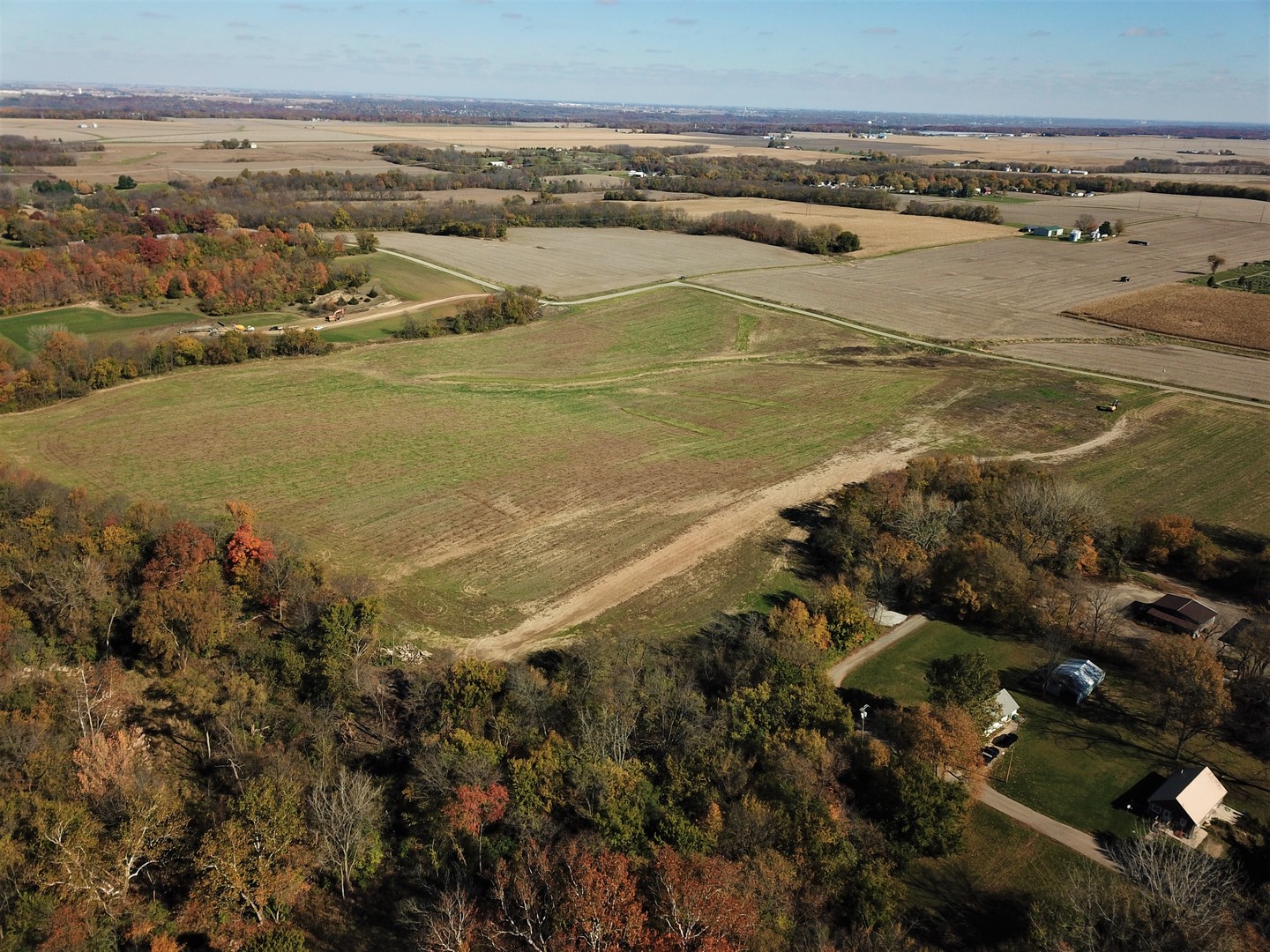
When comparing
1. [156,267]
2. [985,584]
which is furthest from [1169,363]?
[156,267]

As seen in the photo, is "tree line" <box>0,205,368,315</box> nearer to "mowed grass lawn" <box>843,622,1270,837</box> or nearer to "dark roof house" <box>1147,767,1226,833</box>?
"mowed grass lawn" <box>843,622,1270,837</box>

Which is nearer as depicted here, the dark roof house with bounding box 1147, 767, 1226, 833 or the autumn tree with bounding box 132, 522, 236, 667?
the dark roof house with bounding box 1147, 767, 1226, 833

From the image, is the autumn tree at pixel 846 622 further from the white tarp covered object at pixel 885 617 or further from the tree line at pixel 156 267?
the tree line at pixel 156 267

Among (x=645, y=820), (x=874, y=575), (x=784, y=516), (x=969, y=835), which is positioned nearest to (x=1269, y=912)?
(x=969, y=835)

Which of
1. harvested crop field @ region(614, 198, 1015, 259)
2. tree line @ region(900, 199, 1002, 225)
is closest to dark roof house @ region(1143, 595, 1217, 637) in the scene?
harvested crop field @ region(614, 198, 1015, 259)

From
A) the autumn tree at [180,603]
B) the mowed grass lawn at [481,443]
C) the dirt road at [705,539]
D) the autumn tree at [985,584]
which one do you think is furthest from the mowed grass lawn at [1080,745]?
the autumn tree at [180,603]

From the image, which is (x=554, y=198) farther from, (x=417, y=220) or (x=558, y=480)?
(x=558, y=480)
